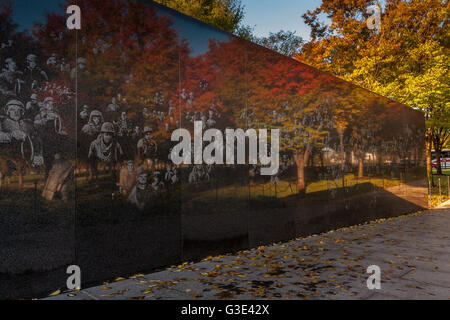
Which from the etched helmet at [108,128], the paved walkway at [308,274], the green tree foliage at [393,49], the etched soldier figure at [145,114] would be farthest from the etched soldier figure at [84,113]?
the green tree foliage at [393,49]

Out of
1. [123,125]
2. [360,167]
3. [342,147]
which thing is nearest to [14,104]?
[123,125]

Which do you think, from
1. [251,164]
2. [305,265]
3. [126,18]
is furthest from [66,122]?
[305,265]

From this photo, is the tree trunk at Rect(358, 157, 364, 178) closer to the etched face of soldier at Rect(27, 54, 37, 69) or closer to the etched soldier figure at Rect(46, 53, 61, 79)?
the etched soldier figure at Rect(46, 53, 61, 79)

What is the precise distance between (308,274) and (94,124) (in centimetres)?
404

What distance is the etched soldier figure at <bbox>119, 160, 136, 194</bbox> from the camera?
5.41m

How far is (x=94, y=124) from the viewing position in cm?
511

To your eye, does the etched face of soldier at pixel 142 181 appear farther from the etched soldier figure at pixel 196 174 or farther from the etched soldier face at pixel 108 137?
the etched soldier figure at pixel 196 174

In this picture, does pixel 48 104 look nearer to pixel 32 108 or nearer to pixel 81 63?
pixel 32 108

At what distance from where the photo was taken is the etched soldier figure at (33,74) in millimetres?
4469

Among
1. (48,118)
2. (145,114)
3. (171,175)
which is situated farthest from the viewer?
(171,175)

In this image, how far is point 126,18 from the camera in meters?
5.55

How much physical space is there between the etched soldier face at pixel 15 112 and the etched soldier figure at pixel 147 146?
175cm

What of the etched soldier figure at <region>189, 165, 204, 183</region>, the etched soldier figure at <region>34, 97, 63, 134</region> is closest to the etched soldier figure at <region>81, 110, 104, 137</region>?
the etched soldier figure at <region>34, 97, 63, 134</region>
